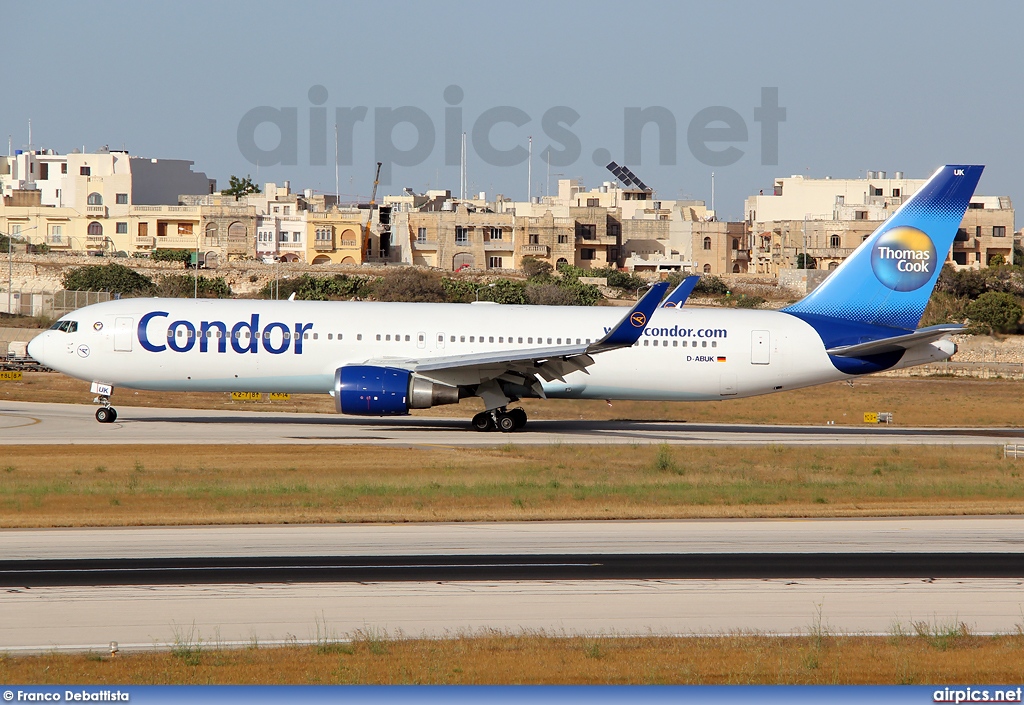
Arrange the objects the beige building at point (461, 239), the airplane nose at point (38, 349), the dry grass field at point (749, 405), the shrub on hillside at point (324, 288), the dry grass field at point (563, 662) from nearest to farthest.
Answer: the dry grass field at point (563, 662) → the airplane nose at point (38, 349) → the dry grass field at point (749, 405) → the shrub on hillside at point (324, 288) → the beige building at point (461, 239)

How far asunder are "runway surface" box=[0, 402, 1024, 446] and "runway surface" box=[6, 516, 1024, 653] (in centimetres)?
1303

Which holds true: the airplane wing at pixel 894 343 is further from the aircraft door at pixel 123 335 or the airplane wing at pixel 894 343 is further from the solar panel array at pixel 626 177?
the solar panel array at pixel 626 177

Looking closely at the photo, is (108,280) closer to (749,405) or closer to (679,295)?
(749,405)

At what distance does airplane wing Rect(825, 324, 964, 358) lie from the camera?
37.2m

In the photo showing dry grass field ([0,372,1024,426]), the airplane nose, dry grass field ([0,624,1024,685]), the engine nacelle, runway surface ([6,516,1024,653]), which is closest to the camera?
dry grass field ([0,624,1024,685])

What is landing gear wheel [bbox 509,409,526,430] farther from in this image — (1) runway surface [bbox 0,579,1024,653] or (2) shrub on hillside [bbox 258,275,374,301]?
(2) shrub on hillside [bbox 258,275,374,301]

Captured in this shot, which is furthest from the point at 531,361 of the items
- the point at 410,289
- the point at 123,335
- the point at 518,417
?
the point at 410,289

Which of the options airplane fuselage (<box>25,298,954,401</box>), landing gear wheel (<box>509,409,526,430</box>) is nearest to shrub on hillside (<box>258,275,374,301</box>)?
airplane fuselage (<box>25,298,954,401</box>)

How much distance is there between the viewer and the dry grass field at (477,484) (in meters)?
24.0

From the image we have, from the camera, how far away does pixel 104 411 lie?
3831 centimetres

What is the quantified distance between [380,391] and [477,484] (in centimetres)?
950

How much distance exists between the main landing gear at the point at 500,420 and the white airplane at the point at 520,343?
5 centimetres

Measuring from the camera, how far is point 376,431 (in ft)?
127

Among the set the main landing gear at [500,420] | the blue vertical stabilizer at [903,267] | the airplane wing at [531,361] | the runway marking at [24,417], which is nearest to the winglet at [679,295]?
the blue vertical stabilizer at [903,267]
